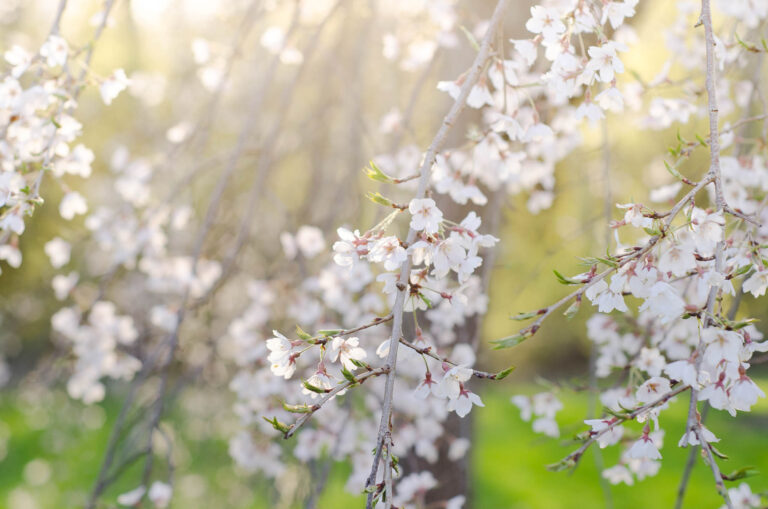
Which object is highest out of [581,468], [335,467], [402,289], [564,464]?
[402,289]

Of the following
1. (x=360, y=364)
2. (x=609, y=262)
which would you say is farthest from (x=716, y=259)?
(x=360, y=364)

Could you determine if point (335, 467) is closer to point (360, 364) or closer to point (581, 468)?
point (581, 468)

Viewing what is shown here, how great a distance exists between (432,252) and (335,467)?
3.85 meters

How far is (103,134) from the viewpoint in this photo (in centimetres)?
747

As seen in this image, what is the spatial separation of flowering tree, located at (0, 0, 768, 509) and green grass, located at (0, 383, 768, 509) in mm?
814

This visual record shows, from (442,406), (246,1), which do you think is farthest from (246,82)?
(442,406)

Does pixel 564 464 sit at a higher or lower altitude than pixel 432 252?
lower

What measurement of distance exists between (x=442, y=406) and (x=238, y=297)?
2921 mm

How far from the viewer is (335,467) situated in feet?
15.0

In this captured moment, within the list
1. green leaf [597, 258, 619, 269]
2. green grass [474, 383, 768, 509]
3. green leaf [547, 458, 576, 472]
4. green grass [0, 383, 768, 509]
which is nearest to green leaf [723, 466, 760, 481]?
green leaf [547, 458, 576, 472]

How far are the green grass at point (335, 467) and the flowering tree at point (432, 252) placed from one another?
81 centimetres

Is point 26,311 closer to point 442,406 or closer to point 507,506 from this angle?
point 507,506

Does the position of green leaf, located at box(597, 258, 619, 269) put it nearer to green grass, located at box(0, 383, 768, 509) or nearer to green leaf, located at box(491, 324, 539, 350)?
green leaf, located at box(491, 324, 539, 350)

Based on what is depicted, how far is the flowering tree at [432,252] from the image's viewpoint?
0.98 metres
